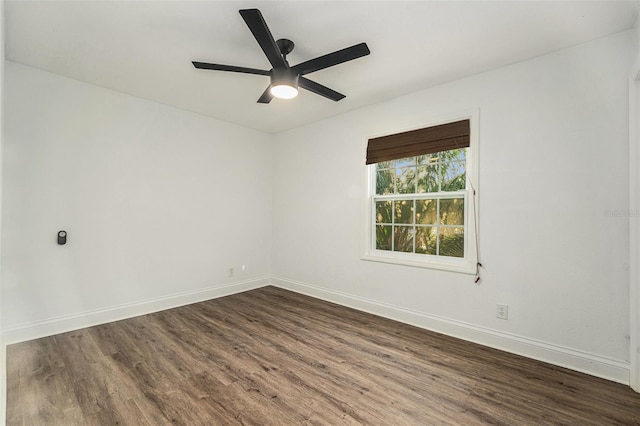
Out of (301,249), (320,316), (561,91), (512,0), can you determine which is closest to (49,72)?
(301,249)

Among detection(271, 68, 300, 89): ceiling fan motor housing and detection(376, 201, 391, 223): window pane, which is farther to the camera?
detection(376, 201, 391, 223): window pane

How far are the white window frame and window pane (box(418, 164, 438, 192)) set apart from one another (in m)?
0.09

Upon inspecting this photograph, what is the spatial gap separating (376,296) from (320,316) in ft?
2.34

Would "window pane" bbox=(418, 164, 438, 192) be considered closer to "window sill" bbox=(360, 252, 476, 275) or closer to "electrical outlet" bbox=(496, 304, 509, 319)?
"window sill" bbox=(360, 252, 476, 275)

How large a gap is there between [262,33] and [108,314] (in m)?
3.25

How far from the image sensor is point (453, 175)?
303cm

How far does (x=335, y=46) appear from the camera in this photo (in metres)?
2.35

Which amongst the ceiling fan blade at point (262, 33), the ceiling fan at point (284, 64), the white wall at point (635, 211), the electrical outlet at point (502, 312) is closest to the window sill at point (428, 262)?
the electrical outlet at point (502, 312)

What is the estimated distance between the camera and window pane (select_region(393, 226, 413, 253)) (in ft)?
11.1

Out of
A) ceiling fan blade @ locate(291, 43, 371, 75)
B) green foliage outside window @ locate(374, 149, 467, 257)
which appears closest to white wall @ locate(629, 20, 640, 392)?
green foliage outside window @ locate(374, 149, 467, 257)

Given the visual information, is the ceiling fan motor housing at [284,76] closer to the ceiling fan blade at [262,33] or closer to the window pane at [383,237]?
the ceiling fan blade at [262,33]

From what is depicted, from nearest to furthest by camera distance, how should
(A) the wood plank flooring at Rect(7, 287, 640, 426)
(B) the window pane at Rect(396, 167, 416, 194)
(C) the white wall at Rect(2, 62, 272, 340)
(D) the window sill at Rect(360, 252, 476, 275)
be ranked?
(A) the wood plank flooring at Rect(7, 287, 640, 426) < (C) the white wall at Rect(2, 62, 272, 340) < (D) the window sill at Rect(360, 252, 476, 275) < (B) the window pane at Rect(396, 167, 416, 194)

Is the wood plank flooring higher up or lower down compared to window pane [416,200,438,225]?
lower down

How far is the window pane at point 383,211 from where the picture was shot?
3.56 meters
